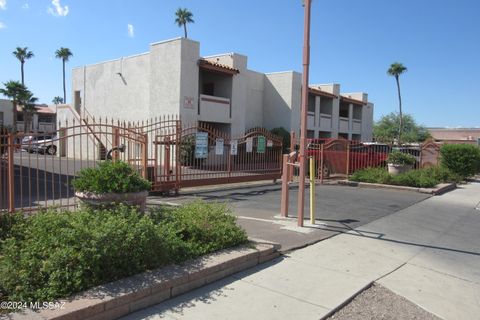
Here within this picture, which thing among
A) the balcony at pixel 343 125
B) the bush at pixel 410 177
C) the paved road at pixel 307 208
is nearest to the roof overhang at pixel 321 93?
the balcony at pixel 343 125

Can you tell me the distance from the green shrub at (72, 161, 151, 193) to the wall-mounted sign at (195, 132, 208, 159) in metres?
6.45

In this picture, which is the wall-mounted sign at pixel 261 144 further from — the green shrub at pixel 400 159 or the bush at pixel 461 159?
the bush at pixel 461 159

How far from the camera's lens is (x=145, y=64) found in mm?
23703

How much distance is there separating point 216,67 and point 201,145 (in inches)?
450

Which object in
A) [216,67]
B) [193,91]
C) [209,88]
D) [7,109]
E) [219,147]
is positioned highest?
[216,67]

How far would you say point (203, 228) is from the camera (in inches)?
220

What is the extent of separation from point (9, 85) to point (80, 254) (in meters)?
53.3

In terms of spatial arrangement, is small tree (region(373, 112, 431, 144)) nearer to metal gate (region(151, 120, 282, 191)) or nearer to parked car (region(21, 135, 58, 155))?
metal gate (region(151, 120, 282, 191))

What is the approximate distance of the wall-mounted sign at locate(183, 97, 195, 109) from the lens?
21.8 metres

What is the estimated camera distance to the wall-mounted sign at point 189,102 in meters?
21.8

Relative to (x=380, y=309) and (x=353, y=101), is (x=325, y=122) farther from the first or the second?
(x=380, y=309)

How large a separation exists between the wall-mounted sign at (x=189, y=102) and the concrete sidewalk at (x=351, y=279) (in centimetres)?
1533

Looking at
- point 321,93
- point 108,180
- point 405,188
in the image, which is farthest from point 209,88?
point 108,180

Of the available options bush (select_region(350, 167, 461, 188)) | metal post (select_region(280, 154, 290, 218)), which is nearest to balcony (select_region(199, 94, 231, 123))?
bush (select_region(350, 167, 461, 188))
